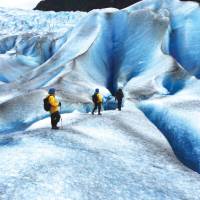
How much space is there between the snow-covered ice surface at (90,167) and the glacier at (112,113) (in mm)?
41

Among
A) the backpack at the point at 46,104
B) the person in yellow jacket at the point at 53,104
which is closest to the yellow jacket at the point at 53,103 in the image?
the person in yellow jacket at the point at 53,104

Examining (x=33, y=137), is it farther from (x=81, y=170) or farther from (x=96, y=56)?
(x=96, y=56)

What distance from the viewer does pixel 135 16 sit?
54.3 meters

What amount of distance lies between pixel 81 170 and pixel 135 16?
132 feet

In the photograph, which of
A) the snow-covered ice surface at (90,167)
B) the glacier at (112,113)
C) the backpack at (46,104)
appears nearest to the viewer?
the snow-covered ice surface at (90,167)

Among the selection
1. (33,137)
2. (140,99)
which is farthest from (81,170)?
(140,99)

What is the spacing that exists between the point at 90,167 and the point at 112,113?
12.2 meters

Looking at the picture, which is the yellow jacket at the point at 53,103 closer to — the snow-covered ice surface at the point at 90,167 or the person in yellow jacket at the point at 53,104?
the person in yellow jacket at the point at 53,104

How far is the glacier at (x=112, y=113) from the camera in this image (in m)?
16.0

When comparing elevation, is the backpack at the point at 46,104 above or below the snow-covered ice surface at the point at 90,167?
above

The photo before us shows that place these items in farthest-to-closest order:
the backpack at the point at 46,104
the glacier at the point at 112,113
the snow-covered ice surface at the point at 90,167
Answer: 1. the backpack at the point at 46,104
2. the glacier at the point at 112,113
3. the snow-covered ice surface at the point at 90,167

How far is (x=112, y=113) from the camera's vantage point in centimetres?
2917

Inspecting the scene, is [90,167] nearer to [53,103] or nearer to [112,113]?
[53,103]

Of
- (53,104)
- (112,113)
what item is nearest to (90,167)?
(53,104)
